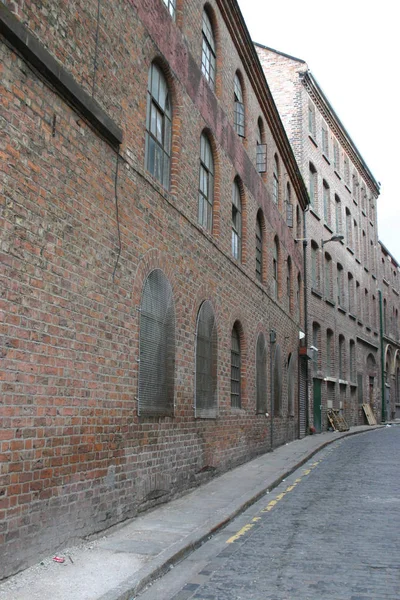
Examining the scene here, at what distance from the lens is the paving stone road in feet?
17.4

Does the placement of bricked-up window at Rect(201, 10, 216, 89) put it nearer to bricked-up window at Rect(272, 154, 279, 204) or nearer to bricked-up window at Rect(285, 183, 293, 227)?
bricked-up window at Rect(272, 154, 279, 204)

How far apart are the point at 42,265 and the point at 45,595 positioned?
2.77 meters

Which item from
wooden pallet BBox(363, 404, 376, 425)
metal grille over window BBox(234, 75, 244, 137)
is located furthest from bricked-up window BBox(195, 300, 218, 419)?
wooden pallet BBox(363, 404, 376, 425)

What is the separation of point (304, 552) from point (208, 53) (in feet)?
32.4

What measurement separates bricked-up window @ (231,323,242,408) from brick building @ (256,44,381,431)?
34.5ft

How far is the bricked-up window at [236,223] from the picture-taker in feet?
46.9

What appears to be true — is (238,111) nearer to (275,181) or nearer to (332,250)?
(275,181)

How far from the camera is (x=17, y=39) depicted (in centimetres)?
533

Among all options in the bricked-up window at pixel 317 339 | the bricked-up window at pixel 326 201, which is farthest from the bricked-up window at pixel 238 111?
the bricked-up window at pixel 326 201

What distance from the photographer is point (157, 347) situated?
897 cm

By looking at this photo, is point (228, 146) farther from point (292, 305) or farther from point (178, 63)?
point (292, 305)

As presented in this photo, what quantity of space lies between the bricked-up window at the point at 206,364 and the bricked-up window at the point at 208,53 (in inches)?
184

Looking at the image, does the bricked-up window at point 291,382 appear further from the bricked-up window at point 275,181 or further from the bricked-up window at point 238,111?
the bricked-up window at point 238,111

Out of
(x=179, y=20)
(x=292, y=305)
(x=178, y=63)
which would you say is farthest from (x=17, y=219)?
(x=292, y=305)
